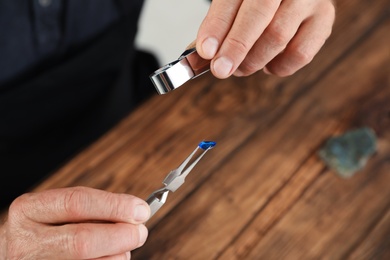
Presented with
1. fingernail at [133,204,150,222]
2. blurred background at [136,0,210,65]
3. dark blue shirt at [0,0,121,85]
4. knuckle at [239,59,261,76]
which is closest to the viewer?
fingernail at [133,204,150,222]

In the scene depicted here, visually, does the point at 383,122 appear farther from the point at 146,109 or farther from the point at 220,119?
the point at 146,109

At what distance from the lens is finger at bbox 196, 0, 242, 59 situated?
57 centimetres

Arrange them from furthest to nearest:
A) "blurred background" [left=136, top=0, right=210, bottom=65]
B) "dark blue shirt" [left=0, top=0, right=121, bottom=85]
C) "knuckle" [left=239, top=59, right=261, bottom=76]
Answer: "blurred background" [left=136, top=0, right=210, bottom=65] < "dark blue shirt" [left=0, top=0, right=121, bottom=85] < "knuckle" [left=239, top=59, right=261, bottom=76]

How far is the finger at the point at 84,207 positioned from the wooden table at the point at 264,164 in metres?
0.14

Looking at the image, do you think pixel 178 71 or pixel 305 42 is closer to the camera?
pixel 178 71

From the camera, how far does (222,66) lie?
58cm

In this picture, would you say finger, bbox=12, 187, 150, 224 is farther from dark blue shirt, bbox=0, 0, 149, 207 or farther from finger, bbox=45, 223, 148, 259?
dark blue shirt, bbox=0, 0, 149, 207

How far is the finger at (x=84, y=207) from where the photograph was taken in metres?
0.53

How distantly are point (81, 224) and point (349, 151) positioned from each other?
14.6 inches

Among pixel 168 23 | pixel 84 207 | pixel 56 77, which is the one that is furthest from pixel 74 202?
pixel 168 23

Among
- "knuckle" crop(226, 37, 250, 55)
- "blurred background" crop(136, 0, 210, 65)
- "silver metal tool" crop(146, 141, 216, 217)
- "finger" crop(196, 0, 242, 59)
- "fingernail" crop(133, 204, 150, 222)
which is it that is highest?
"blurred background" crop(136, 0, 210, 65)

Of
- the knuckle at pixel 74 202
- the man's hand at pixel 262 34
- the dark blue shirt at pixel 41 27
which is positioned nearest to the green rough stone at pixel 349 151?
the man's hand at pixel 262 34

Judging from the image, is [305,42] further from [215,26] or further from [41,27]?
[41,27]

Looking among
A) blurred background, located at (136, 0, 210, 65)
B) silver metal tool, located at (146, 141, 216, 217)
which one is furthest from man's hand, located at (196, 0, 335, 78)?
blurred background, located at (136, 0, 210, 65)
